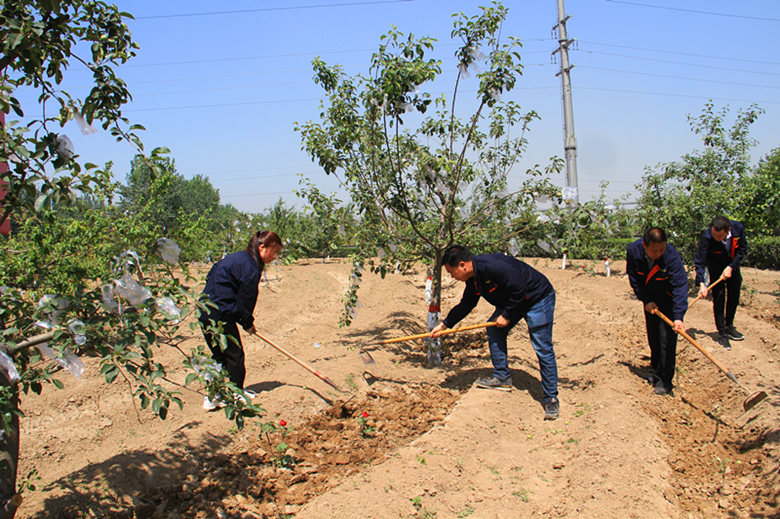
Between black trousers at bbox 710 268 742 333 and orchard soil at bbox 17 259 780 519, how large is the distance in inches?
12.5

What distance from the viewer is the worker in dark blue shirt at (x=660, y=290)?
4.81 metres

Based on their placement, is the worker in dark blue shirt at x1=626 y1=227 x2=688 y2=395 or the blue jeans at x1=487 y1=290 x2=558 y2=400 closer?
the blue jeans at x1=487 y1=290 x2=558 y2=400

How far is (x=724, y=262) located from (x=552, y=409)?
3539 mm

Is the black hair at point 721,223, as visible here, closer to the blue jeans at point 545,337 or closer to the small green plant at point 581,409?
the blue jeans at point 545,337

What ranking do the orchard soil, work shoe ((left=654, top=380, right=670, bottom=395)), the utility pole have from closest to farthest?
the orchard soil → work shoe ((left=654, top=380, right=670, bottom=395)) → the utility pole

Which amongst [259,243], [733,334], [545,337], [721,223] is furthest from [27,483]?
[733,334]

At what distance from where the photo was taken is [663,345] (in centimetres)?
510

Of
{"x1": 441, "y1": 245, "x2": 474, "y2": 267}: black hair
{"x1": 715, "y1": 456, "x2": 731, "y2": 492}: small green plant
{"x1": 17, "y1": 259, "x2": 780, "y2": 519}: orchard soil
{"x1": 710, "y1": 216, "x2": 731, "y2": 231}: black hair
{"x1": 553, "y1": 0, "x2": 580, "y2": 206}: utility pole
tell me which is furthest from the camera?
{"x1": 553, "y1": 0, "x2": 580, "y2": 206}: utility pole

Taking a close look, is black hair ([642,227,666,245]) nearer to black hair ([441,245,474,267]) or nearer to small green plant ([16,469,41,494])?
black hair ([441,245,474,267])

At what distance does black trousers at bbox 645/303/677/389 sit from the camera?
504 centimetres

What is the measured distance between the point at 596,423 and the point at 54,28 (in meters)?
4.60

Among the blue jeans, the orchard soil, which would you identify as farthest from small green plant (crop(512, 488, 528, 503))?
the blue jeans

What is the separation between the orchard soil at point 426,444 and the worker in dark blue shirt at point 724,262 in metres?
0.35

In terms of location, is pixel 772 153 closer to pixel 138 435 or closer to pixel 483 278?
pixel 483 278
